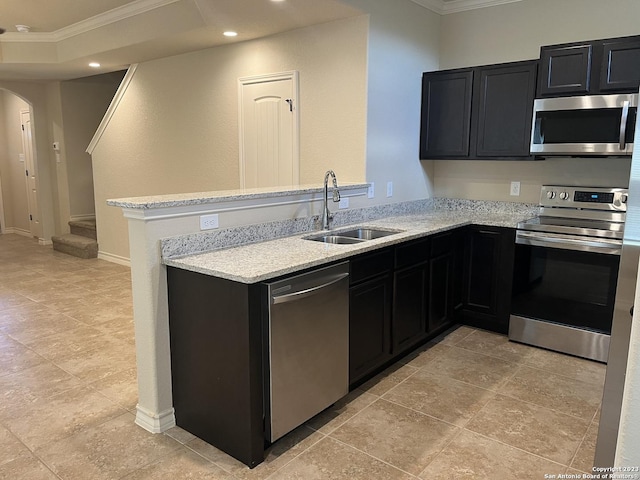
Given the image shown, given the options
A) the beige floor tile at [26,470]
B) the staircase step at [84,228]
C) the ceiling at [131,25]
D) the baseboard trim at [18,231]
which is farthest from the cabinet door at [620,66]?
the baseboard trim at [18,231]

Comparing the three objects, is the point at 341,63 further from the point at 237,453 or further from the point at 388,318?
the point at 237,453

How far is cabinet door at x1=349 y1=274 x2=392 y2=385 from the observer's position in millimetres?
2834

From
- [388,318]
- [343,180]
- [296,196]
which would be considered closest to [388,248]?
[388,318]

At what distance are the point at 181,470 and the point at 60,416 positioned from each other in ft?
3.02

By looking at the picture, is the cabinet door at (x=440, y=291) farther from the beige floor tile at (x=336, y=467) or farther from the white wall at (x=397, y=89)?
the beige floor tile at (x=336, y=467)

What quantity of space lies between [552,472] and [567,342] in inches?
59.8

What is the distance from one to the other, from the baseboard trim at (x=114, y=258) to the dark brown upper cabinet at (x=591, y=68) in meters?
5.07

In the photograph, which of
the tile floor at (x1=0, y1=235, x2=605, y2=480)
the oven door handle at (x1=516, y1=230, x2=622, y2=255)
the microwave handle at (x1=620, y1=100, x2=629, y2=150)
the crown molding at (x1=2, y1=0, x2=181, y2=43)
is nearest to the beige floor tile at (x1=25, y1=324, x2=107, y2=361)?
the tile floor at (x1=0, y1=235, x2=605, y2=480)

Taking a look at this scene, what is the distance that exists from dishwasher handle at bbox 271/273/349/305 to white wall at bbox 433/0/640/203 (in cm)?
240

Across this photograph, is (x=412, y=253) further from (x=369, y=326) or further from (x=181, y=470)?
(x=181, y=470)

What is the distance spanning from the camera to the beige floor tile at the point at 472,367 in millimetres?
3125

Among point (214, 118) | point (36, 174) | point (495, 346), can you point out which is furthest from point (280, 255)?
point (36, 174)

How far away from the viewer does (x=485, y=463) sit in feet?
7.48

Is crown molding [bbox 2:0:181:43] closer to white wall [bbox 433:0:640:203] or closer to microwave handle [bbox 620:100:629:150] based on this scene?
white wall [bbox 433:0:640:203]
